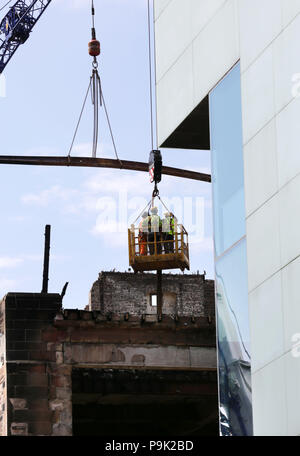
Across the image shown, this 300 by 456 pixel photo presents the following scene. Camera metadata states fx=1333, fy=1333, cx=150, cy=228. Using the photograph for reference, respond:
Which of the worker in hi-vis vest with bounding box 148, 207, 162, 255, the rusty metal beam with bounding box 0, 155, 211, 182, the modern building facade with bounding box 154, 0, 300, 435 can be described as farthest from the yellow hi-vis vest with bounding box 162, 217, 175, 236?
the modern building facade with bounding box 154, 0, 300, 435

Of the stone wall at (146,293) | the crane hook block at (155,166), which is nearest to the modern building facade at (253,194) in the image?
the crane hook block at (155,166)

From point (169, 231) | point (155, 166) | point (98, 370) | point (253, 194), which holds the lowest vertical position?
point (253, 194)

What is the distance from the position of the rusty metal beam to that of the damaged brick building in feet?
24.6

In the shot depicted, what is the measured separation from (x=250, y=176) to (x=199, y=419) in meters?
18.9

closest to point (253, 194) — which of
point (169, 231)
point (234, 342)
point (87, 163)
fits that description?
point (234, 342)

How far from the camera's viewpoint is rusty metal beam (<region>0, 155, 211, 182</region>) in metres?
42.9

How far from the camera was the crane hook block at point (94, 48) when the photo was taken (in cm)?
4762

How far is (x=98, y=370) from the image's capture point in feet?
120

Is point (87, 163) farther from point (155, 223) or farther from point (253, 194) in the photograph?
point (253, 194)

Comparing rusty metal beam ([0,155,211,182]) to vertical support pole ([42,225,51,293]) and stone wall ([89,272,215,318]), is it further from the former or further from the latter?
stone wall ([89,272,215,318])

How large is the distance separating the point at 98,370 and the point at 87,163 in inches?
347

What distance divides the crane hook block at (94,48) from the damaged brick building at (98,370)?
13654 mm

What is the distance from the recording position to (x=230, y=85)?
72.0 ft

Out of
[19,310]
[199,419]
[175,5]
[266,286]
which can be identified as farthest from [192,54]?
[199,419]
